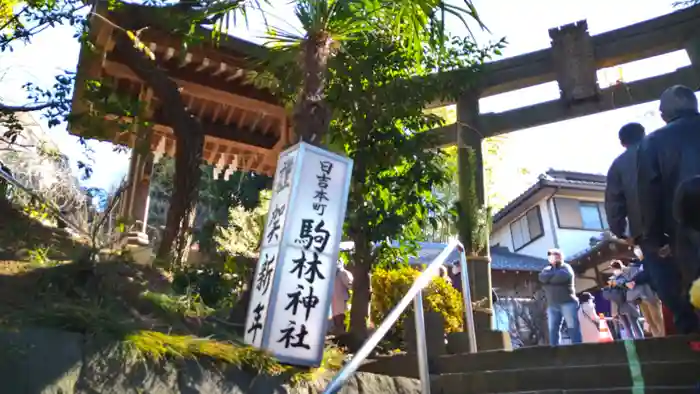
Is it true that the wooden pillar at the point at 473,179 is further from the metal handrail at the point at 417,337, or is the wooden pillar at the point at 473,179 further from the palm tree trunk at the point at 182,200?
the palm tree trunk at the point at 182,200

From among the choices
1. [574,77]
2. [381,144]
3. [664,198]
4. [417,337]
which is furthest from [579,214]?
[417,337]

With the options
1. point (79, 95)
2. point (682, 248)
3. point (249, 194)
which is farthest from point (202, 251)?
point (249, 194)

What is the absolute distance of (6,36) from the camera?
23.2ft

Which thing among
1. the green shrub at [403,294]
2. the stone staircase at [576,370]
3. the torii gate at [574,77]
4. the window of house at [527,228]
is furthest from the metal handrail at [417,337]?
the window of house at [527,228]

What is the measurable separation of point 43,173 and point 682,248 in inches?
427

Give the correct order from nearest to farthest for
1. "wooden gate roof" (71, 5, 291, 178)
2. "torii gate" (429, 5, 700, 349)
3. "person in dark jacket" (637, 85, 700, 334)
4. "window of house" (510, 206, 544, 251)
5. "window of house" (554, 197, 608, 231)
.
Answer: "person in dark jacket" (637, 85, 700, 334) < "wooden gate roof" (71, 5, 291, 178) < "torii gate" (429, 5, 700, 349) < "window of house" (554, 197, 608, 231) < "window of house" (510, 206, 544, 251)

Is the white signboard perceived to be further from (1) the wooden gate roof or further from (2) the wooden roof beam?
(2) the wooden roof beam

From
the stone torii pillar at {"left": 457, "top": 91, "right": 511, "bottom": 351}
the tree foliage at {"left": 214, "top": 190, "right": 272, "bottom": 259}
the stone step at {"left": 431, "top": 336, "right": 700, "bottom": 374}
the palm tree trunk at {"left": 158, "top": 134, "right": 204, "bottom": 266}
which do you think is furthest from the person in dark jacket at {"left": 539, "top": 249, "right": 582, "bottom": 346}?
the palm tree trunk at {"left": 158, "top": 134, "right": 204, "bottom": 266}

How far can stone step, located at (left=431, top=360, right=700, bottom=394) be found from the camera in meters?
3.86

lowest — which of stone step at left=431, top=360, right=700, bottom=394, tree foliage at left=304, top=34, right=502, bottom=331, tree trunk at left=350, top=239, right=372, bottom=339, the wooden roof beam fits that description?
stone step at left=431, top=360, right=700, bottom=394

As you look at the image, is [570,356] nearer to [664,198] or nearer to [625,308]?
[664,198]

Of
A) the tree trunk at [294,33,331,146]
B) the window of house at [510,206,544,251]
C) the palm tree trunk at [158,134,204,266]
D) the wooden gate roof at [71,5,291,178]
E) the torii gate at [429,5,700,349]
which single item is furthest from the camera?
the window of house at [510,206,544,251]

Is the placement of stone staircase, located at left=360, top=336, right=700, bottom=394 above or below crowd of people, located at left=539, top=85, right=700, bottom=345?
below

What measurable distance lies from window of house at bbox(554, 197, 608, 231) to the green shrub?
1378 cm
